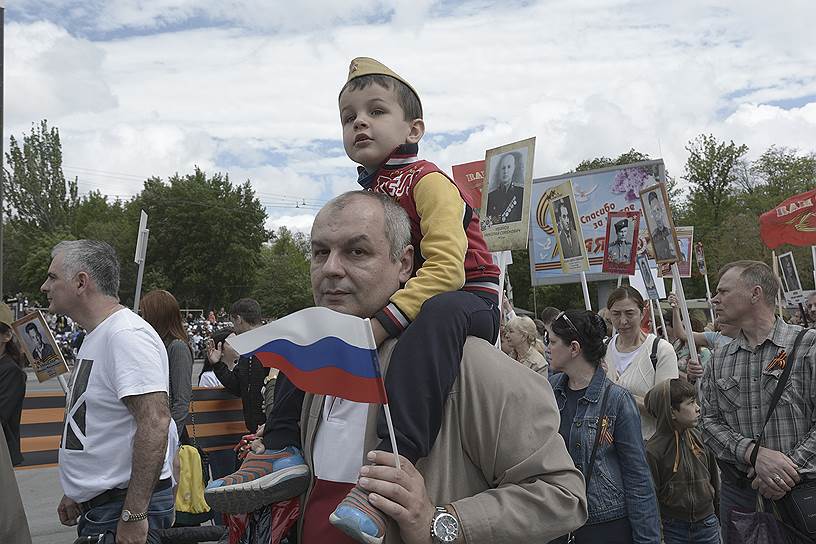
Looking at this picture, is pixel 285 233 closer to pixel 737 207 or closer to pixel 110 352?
pixel 737 207

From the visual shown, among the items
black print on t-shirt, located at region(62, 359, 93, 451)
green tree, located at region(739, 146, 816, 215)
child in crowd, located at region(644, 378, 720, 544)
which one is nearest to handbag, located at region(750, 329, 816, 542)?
child in crowd, located at region(644, 378, 720, 544)

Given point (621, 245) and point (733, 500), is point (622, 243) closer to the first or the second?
point (621, 245)

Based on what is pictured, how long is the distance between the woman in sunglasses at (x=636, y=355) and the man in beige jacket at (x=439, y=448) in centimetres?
427

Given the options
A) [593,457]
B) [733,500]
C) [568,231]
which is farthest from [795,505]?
[568,231]

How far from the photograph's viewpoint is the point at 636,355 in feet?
22.2

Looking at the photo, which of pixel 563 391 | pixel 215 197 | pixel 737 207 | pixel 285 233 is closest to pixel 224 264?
pixel 215 197

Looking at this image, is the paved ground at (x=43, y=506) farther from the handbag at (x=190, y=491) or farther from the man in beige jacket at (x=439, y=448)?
the man in beige jacket at (x=439, y=448)

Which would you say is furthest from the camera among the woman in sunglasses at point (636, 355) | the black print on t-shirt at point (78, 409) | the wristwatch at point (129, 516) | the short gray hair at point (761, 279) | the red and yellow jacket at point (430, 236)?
the woman in sunglasses at point (636, 355)

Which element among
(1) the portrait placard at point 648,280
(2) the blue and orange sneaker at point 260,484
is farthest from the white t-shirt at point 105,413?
(1) the portrait placard at point 648,280

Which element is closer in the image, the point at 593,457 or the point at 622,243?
the point at 593,457

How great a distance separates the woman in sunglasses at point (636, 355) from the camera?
641 cm

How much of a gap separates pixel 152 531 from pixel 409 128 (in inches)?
105

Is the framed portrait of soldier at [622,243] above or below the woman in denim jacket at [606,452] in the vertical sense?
above

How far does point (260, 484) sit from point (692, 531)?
4.05 meters
